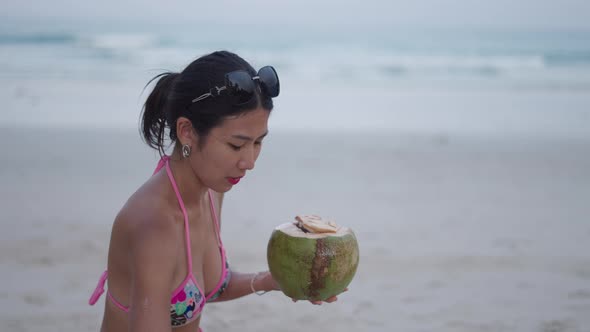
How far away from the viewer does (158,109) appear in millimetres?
2213

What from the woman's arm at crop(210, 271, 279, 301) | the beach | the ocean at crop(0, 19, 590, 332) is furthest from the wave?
the woman's arm at crop(210, 271, 279, 301)

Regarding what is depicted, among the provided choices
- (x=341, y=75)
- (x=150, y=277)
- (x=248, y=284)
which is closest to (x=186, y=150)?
(x=150, y=277)

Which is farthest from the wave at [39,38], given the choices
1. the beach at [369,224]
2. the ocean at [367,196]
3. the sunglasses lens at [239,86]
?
the sunglasses lens at [239,86]

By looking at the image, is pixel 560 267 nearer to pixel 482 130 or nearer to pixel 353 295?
pixel 353 295

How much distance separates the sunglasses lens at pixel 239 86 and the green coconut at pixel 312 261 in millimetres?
509

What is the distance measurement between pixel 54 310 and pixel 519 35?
3494 cm

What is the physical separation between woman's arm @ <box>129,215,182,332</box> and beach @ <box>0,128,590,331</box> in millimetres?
1974

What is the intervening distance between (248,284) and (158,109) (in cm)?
79

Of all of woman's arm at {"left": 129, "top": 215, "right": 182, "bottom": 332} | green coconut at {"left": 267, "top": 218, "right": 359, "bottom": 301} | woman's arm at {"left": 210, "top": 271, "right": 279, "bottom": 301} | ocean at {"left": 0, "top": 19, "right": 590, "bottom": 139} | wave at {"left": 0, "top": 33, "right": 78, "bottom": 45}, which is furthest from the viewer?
wave at {"left": 0, "top": 33, "right": 78, "bottom": 45}

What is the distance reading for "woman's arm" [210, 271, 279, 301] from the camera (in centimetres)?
253

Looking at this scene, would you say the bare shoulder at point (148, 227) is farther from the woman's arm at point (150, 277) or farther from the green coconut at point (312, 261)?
the green coconut at point (312, 261)

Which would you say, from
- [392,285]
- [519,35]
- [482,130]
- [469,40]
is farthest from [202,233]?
[519,35]

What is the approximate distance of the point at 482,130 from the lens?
10.4 metres

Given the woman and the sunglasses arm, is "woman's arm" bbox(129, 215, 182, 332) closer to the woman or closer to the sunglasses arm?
the woman
